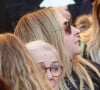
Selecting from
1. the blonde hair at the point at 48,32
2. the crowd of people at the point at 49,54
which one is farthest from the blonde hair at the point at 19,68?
the blonde hair at the point at 48,32

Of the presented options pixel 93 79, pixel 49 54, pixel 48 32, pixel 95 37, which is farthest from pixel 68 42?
pixel 95 37

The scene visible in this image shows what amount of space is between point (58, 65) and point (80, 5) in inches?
117

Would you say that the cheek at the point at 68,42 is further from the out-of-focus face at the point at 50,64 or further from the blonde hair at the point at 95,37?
the blonde hair at the point at 95,37

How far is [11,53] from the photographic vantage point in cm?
269

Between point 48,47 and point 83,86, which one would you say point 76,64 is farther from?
point 48,47

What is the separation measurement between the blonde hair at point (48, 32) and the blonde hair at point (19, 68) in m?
0.94

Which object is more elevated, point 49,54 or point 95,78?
Answer: point 49,54

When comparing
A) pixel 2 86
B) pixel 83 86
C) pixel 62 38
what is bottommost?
pixel 83 86

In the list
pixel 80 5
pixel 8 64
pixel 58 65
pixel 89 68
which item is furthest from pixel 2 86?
pixel 80 5

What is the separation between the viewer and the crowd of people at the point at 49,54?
2.63 m

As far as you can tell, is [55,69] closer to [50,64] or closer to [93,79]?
[50,64]

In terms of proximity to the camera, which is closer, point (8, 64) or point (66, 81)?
point (8, 64)

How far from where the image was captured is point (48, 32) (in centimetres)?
372

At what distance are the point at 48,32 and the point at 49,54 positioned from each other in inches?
24.8
